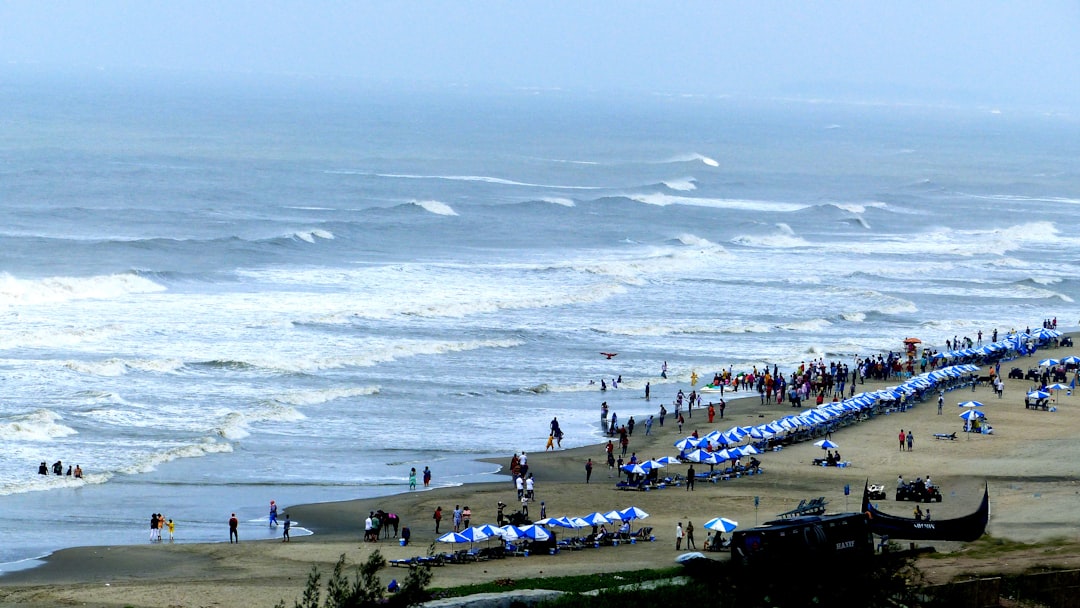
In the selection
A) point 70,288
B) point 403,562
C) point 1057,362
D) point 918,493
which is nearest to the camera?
point 403,562

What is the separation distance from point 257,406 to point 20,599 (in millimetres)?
16786

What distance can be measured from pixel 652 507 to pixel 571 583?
10.1m

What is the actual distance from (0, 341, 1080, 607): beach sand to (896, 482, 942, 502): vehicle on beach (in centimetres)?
44

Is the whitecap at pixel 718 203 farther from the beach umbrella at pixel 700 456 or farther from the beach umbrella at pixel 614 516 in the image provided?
the beach umbrella at pixel 614 516

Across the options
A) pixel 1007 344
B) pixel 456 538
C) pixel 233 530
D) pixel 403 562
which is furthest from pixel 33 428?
pixel 1007 344

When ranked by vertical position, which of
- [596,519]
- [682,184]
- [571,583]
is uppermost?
[682,184]

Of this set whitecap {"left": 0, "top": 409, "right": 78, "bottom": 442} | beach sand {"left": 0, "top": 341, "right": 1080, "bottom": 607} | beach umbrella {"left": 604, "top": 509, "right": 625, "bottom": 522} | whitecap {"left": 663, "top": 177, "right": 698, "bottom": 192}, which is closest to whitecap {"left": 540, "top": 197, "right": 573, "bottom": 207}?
whitecap {"left": 663, "top": 177, "right": 698, "bottom": 192}

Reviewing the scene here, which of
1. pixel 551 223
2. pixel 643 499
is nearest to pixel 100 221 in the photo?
pixel 551 223

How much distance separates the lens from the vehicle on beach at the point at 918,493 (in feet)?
95.0

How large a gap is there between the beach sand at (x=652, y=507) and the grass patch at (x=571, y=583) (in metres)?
1.69

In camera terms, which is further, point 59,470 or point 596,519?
point 59,470

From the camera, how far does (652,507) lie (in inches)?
1209

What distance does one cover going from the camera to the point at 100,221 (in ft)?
265

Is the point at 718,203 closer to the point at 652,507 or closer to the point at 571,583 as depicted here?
the point at 652,507
